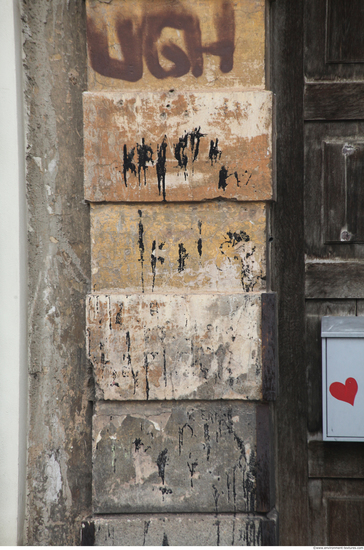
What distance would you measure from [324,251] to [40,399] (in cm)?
145

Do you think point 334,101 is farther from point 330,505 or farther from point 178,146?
point 330,505

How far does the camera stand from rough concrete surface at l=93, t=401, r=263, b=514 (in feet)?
5.50

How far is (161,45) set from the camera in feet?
5.45

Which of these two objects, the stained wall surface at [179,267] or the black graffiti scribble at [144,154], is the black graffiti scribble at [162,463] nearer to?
the stained wall surface at [179,267]

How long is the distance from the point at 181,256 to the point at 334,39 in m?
1.21

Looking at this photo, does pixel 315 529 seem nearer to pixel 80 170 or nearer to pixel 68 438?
pixel 68 438

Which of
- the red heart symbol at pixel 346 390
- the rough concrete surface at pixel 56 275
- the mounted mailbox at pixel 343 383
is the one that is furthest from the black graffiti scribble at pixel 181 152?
the red heart symbol at pixel 346 390

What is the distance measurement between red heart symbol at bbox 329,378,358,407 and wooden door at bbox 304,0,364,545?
19cm

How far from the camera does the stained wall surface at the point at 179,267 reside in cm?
166

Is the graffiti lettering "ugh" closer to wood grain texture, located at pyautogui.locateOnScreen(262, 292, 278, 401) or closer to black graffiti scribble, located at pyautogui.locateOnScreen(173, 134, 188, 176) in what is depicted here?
black graffiti scribble, located at pyautogui.locateOnScreen(173, 134, 188, 176)

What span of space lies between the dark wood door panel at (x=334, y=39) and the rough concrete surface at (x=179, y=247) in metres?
0.74

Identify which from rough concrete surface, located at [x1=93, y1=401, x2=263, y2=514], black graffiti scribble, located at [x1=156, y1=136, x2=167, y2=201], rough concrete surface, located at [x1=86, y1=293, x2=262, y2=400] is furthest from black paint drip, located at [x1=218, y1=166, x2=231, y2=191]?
rough concrete surface, located at [x1=93, y1=401, x2=263, y2=514]

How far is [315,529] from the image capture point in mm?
1822

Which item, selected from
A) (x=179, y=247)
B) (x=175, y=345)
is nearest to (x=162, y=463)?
(x=175, y=345)
